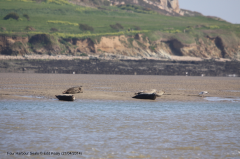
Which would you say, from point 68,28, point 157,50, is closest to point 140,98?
point 157,50

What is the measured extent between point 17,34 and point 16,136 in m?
69.4

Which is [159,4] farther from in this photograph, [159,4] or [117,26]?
[117,26]

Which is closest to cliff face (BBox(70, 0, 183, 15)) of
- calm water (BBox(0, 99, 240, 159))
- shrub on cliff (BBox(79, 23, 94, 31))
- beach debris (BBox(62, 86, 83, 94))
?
shrub on cliff (BBox(79, 23, 94, 31))

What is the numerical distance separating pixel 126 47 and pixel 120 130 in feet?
241

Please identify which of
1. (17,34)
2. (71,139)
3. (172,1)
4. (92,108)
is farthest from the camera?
(172,1)

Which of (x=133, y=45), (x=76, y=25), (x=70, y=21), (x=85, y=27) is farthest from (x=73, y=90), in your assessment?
(x=70, y=21)

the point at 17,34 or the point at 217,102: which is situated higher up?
the point at 17,34

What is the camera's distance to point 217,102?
27750 millimetres

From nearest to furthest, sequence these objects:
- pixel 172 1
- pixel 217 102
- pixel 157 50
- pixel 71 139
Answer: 1. pixel 71 139
2. pixel 217 102
3. pixel 157 50
4. pixel 172 1

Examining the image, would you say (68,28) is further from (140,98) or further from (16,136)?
(16,136)

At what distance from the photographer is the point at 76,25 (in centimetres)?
10238

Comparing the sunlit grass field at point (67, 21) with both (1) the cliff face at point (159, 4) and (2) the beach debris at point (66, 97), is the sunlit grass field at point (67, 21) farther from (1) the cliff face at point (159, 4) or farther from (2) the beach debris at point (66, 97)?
(2) the beach debris at point (66, 97)

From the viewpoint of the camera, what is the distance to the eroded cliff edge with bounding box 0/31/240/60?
7644cm

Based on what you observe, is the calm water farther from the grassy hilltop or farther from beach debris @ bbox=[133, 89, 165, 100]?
the grassy hilltop
